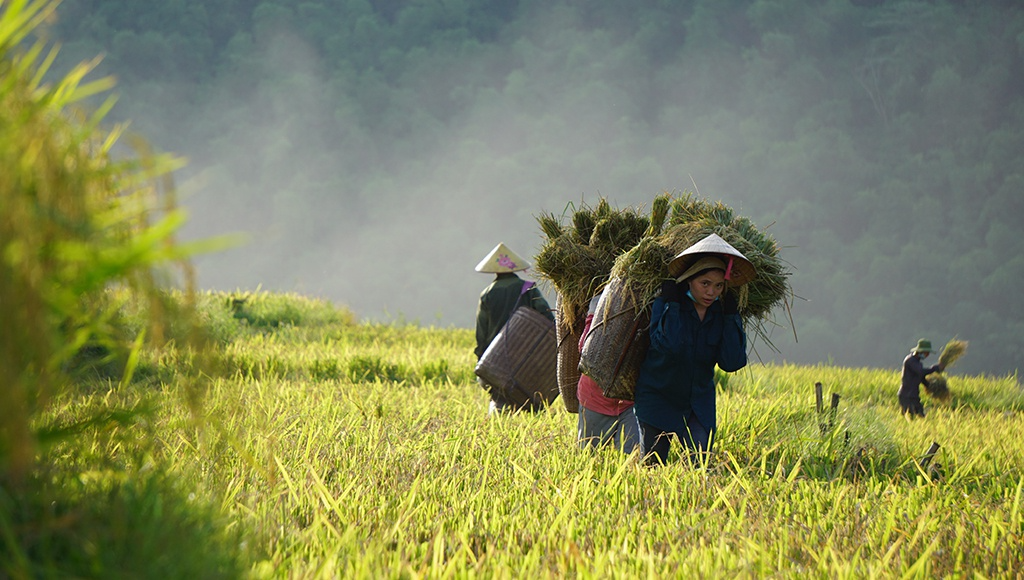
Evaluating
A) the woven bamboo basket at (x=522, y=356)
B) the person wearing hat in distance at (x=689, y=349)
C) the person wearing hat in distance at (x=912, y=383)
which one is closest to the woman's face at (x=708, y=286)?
the person wearing hat in distance at (x=689, y=349)

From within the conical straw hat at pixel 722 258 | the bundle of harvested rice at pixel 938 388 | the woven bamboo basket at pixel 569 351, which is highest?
the conical straw hat at pixel 722 258

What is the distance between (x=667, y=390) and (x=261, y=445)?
2551 mm

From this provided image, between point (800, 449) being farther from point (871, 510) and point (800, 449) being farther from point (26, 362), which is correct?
point (26, 362)

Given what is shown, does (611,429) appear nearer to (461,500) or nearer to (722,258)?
(722,258)

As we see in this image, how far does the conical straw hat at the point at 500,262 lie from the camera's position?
8.41m

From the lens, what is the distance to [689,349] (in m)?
5.04

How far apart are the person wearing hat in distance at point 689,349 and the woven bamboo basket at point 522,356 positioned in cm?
191

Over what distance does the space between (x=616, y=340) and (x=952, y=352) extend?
33.0ft

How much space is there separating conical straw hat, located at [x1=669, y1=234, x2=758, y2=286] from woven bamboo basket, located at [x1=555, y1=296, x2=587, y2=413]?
960 millimetres

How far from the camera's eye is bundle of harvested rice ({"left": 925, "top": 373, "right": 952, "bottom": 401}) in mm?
12938

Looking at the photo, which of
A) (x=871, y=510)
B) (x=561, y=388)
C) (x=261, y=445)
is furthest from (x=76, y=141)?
(x=561, y=388)

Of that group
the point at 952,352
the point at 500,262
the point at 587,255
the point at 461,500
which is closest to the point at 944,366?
the point at 952,352

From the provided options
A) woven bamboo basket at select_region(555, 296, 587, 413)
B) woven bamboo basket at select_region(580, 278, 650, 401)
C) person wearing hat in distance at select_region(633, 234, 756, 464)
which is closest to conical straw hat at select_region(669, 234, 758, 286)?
person wearing hat in distance at select_region(633, 234, 756, 464)

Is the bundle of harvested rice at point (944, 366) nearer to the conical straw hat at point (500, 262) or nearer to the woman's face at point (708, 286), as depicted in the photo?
the conical straw hat at point (500, 262)
